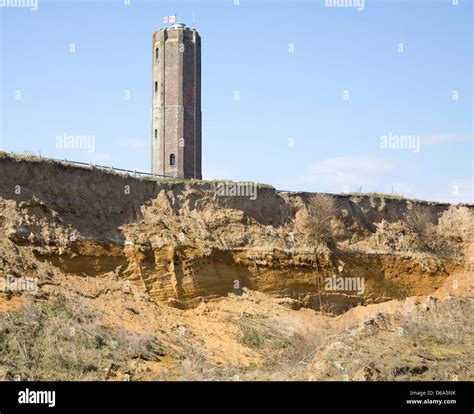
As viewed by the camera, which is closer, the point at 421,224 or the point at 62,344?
the point at 62,344

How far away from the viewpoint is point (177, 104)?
4841 cm

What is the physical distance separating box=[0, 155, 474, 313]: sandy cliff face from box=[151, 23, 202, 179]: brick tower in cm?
1306

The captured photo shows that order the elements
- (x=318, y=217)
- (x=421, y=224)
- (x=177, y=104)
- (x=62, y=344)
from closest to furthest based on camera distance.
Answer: (x=62, y=344) < (x=318, y=217) < (x=421, y=224) < (x=177, y=104)

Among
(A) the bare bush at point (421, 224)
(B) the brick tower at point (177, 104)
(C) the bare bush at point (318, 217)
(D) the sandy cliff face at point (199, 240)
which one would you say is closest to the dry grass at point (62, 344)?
(D) the sandy cliff face at point (199, 240)

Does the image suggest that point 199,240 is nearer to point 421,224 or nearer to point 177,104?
point 421,224

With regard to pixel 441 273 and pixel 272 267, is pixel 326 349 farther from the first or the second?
pixel 441 273

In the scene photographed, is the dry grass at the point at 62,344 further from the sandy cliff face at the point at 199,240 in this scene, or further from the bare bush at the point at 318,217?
the bare bush at the point at 318,217

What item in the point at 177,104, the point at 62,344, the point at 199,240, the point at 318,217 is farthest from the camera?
the point at 177,104

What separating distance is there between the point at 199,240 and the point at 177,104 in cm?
1769

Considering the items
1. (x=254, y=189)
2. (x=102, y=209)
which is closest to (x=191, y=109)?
(x=254, y=189)

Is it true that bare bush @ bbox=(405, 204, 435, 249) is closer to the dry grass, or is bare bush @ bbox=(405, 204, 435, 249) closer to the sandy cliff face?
the sandy cliff face

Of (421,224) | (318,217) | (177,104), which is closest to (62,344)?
(318,217)

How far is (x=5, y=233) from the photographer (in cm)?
2744

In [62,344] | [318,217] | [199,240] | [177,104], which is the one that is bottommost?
[62,344]
